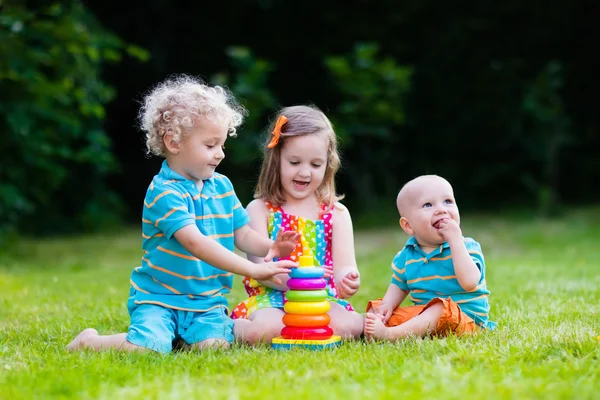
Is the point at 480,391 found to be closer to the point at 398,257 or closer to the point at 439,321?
the point at 439,321

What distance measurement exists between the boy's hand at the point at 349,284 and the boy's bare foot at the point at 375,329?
0.17 meters

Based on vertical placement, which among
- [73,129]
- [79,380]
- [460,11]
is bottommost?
[79,380]

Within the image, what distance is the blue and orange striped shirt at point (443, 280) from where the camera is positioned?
377 cm

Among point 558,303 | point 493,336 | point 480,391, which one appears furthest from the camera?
point 558,303

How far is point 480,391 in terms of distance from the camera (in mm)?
2482

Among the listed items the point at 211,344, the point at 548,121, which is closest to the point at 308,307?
the point at 211,344

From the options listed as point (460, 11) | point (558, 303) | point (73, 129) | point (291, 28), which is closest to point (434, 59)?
point (460, 11)

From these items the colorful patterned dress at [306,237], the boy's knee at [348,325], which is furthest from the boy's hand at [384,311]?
the colorful patterned dress at [306,237]

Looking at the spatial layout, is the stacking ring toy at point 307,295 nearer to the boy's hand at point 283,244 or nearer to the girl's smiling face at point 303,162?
the boy's hand at point 283,244

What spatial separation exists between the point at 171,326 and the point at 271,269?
2.01 ft

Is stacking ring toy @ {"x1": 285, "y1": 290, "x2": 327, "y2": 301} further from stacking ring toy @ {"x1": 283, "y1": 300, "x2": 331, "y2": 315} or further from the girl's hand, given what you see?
the girl's hand

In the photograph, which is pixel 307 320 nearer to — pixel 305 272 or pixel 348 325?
pixel 305 272

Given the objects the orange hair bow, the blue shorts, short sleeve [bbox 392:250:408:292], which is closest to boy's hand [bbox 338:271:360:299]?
short sleeve [bbox 392:250:408:292]

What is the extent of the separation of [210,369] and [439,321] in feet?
3.92
